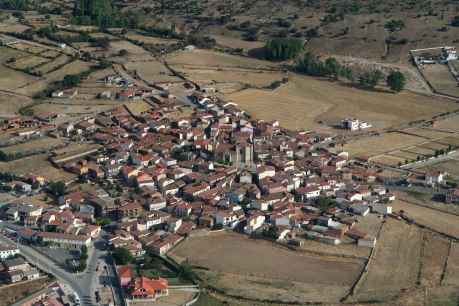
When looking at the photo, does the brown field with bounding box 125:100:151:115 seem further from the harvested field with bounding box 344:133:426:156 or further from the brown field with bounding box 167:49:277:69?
the harvested field with bounding box 344:133:426:156

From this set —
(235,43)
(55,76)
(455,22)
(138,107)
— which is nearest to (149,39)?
(235,43)

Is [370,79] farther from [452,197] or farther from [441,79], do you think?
[452,197]

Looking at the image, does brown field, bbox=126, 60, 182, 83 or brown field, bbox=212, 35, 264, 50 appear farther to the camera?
brown field, bbox=212, 35, 264, 50

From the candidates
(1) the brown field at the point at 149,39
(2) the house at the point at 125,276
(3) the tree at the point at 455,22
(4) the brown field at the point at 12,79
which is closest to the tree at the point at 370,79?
(3) the tree at the point at 455,22

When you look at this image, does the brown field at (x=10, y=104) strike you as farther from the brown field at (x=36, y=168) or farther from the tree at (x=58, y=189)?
the tree at (x=58, y=189)

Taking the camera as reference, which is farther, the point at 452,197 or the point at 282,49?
the point at 282,49

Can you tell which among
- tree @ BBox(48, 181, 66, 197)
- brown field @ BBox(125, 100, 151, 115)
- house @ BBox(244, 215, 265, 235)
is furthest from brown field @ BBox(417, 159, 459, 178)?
tree @ BBox(48, 181, 66, 197)
